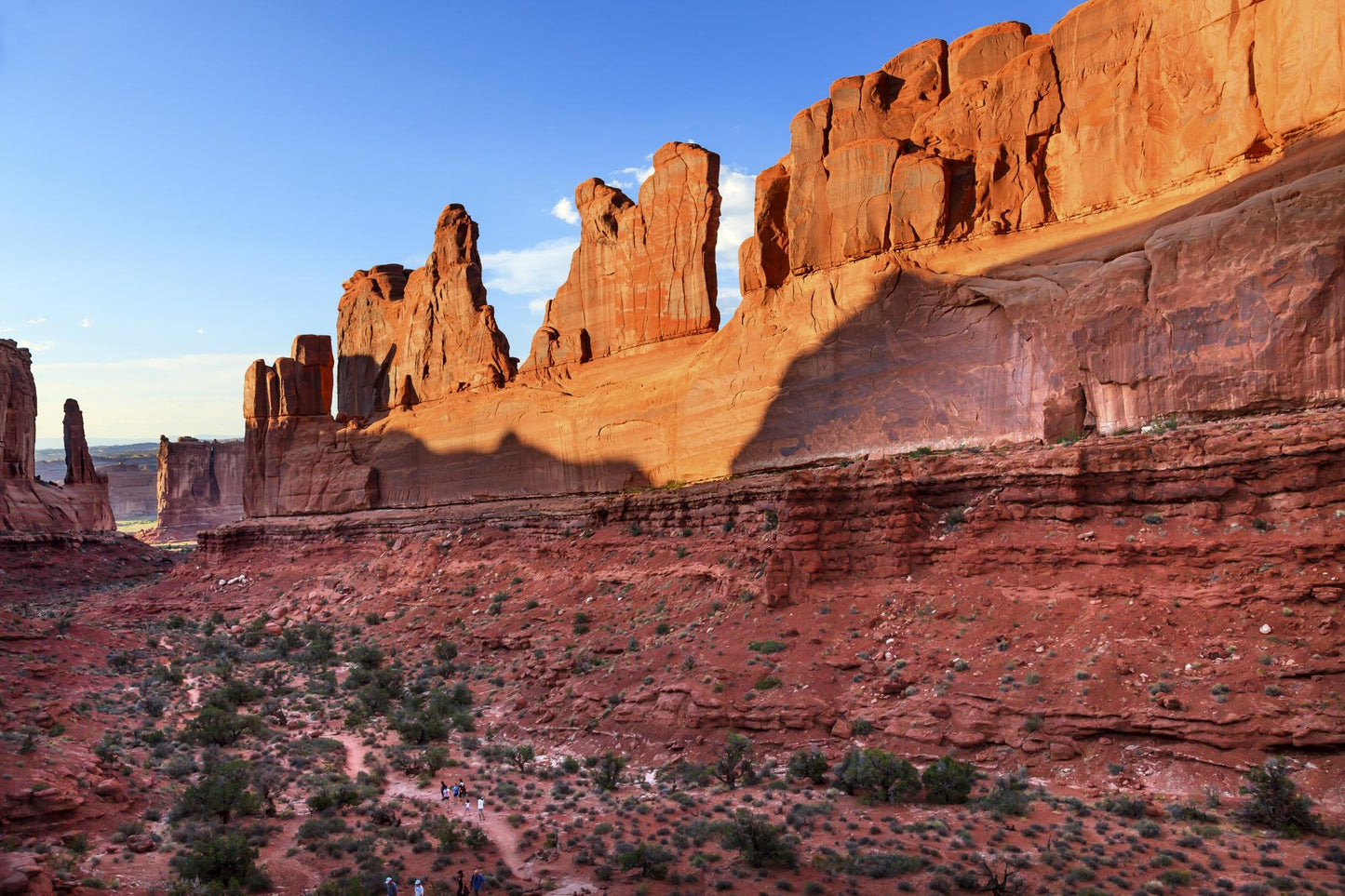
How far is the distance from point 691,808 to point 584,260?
73.7 ft

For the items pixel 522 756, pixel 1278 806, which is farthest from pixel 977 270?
pixel 522 756

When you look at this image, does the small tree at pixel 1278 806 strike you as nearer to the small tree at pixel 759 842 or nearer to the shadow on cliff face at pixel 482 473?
the small tree at pixel 759 842

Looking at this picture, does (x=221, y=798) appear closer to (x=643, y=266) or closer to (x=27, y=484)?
(x=643, y=266)

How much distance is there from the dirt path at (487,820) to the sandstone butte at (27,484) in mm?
40872

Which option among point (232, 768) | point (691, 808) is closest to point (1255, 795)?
point (691, 808)

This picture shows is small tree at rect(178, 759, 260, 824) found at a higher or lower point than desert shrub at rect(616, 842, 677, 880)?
higher

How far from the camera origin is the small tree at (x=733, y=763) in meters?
15.0

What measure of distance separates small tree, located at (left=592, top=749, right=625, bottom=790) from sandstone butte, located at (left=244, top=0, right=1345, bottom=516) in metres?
9.84

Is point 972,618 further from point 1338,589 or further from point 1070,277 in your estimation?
point 1070,277

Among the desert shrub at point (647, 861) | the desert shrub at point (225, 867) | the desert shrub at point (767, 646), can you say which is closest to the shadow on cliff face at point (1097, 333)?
the desert shrub at point (767, 646)

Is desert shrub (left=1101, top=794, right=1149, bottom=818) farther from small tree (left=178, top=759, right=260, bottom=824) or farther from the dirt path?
small tree (left=178, top=759, right=260, bottom=824)

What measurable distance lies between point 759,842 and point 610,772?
4.44 m

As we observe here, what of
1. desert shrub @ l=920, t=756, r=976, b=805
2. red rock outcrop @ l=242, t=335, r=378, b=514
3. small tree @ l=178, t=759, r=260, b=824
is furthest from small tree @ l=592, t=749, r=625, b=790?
red rock outcrop @ l=242, t=335, r=378, b=514

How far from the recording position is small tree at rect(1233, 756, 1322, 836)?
10570mm
